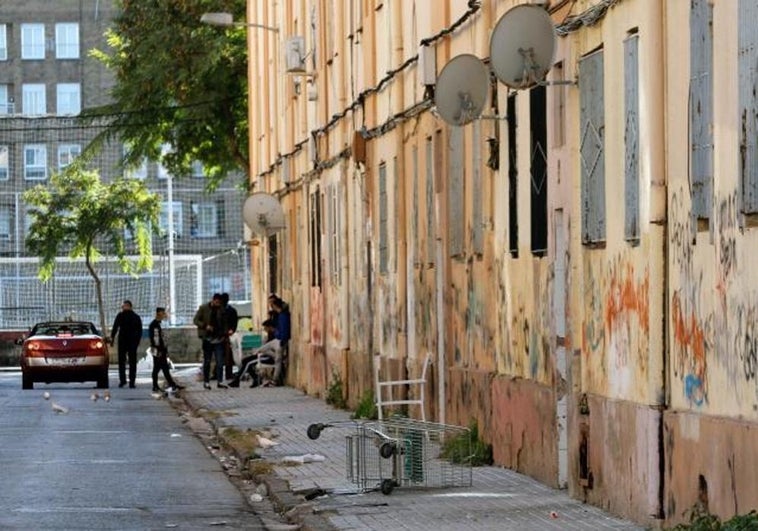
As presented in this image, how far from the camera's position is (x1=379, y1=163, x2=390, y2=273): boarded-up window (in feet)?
95.7

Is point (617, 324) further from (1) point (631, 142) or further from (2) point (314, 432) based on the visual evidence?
(2) point (314, 432)

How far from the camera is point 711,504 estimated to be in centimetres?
1270

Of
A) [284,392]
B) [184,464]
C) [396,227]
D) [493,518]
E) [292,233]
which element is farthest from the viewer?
[292,233]

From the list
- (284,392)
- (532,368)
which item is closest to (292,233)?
(284,392)

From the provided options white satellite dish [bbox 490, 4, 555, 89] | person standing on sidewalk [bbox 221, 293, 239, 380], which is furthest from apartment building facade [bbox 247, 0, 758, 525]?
Result: person standing on sidewalk [bbox 221, 293, 239, 380]

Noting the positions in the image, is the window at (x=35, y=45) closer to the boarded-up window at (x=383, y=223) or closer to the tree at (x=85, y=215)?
the tree at (x=85, y=215)

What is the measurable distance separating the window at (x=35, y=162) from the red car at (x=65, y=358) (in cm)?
5198

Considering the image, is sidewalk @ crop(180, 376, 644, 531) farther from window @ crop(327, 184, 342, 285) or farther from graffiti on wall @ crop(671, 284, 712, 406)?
window @ crop(327, 184, 342, 285)

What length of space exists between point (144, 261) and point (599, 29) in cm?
5785

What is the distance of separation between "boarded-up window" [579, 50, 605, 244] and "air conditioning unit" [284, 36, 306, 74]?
21823 mm

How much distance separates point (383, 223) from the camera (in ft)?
96.8

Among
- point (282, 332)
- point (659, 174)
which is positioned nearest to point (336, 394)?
point (282, 332)

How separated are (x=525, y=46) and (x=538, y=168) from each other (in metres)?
2.20

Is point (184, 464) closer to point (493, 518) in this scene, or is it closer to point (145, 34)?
point (493, 518)
